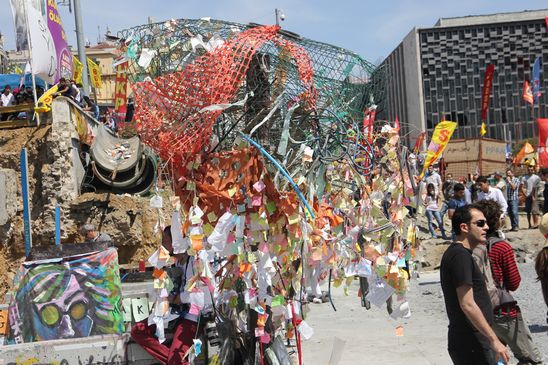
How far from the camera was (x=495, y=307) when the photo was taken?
5.88 meters

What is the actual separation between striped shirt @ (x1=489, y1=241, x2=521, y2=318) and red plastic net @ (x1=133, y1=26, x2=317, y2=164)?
190 centimetres

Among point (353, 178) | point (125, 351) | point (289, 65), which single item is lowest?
point (125, 351)

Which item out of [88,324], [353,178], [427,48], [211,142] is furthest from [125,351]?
[427,48]

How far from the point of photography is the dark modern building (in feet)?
297

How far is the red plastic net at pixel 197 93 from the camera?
506 centimetres

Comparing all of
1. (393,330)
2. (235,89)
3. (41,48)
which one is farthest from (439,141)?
(235,89)

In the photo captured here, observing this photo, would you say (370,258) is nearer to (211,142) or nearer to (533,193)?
(211,142)

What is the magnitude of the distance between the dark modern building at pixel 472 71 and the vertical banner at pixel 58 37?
77.3 metres

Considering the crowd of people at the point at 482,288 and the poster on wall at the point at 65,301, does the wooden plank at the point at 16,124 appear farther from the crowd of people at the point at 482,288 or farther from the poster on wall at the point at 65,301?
the crowd of people at the point at 482,288

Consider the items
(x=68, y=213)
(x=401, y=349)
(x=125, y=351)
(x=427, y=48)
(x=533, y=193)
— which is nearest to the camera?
(x=125, y=351)

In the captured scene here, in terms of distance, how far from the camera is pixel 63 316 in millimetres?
5852

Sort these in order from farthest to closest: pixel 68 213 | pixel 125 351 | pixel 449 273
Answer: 1. pixel 68 213
2. pixel 125 351
3. pixel 449 273

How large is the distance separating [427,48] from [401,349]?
285 feet

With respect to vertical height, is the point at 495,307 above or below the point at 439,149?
below
